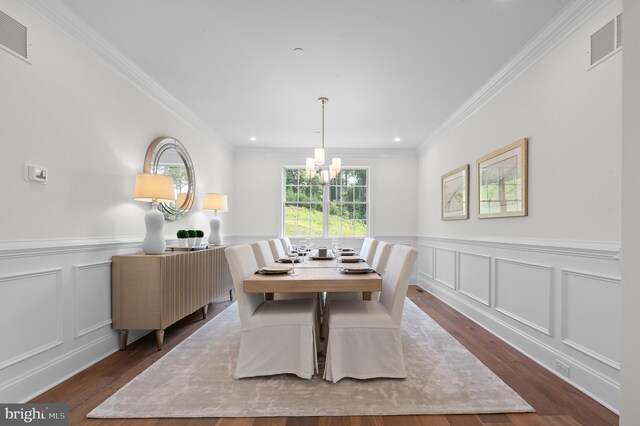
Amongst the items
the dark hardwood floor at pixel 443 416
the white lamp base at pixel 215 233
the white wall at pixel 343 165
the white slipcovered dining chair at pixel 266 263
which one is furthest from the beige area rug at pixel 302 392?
the white wall at pixel 343 165

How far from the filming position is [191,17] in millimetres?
2338

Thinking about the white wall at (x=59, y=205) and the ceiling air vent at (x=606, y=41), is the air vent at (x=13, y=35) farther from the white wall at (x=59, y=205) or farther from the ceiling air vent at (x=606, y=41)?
the ceiling air vent at (x=606, y=41)

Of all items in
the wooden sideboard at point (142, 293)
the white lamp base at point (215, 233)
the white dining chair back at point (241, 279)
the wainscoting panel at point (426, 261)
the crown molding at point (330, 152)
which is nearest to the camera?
the white dining chair back at point (241, 279)

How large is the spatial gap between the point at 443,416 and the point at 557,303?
4.37 feet

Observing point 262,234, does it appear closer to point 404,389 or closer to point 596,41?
point 404,389

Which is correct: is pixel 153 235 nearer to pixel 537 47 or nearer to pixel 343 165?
pixel 537 47

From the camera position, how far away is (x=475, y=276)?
12.4 feet

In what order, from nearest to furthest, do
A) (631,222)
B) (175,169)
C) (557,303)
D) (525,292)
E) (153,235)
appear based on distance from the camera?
(631,222), (557,303), (525,292), (153,235), (175,169)

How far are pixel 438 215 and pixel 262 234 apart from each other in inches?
126

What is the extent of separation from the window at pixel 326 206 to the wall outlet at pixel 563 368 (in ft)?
13.6

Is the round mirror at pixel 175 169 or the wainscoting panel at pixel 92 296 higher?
the round mirror at pixel 175 169

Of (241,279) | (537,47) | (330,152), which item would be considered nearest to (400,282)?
(241,279)

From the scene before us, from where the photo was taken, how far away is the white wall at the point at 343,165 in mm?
6223

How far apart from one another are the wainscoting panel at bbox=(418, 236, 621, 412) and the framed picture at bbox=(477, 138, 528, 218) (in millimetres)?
319
